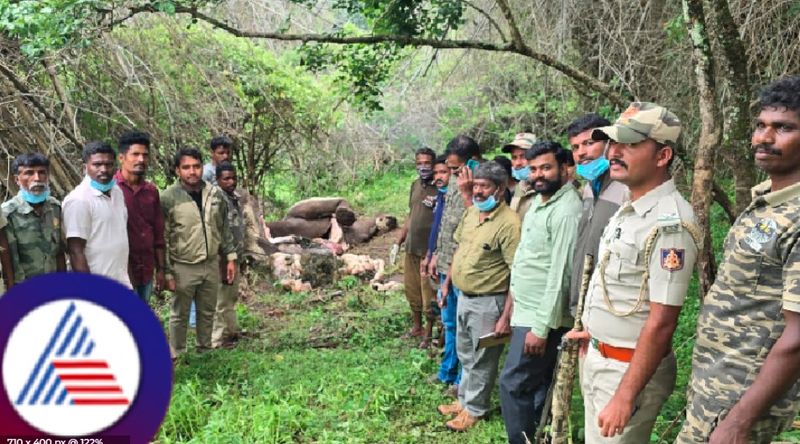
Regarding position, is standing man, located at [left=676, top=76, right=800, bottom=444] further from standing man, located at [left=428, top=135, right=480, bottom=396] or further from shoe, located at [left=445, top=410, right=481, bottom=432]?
standing man, located at [left=428, top=135, right=480, bottom=396]

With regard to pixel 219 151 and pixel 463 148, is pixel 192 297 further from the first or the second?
pixel 463 148

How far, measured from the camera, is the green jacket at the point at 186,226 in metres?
5.08

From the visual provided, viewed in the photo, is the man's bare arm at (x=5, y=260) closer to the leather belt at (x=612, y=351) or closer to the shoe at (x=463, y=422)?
the shoe at (x=463, y=422)

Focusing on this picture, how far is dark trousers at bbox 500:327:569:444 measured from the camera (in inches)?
131

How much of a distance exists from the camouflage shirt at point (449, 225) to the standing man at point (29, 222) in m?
2.78

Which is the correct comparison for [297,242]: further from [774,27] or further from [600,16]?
[774,27]

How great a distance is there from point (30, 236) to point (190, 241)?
1.32 m

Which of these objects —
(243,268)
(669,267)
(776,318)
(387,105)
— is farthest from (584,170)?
(387,105)

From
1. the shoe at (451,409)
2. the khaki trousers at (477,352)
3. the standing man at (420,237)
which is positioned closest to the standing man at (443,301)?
the standing man at (420,237)

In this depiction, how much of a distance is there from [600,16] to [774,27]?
202cm

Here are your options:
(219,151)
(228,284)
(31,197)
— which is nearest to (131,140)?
(31,197)

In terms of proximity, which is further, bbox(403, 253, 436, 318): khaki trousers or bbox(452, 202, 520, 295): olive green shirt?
bbox(403, 253, 436, 318): khaki trousers

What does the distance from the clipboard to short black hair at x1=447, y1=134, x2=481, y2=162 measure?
5.52ft

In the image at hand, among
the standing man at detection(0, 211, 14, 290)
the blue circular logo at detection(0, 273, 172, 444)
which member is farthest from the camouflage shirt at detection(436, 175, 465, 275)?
the blue circular logo at detection(0, 273, 172, 444)
